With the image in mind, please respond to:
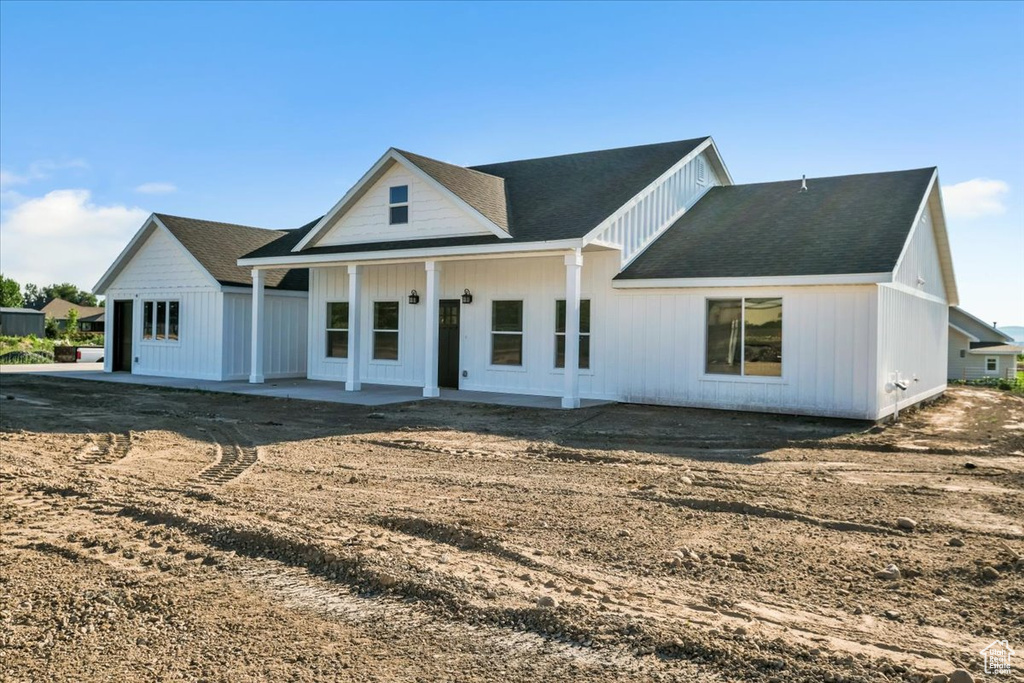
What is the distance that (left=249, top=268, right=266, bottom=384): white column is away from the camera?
1886cm

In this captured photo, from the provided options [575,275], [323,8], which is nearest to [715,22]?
[575,275]

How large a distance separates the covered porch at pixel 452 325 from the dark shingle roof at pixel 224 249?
66.4 inches

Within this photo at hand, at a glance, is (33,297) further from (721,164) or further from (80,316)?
(721,164)

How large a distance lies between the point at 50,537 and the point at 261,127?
16387 mm

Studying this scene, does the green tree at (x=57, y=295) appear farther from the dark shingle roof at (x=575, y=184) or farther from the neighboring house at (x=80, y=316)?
the dark shingle roof at (x=575, y=184)

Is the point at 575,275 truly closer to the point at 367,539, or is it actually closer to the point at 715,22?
the point at 715,22

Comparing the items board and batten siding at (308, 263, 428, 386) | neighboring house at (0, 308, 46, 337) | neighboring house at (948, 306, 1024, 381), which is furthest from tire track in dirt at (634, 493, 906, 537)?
neighboring house at (0, 308, 46, 337)

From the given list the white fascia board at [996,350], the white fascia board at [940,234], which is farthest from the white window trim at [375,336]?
the white fascia board at [996,350]

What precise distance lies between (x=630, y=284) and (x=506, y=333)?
10.7 ft

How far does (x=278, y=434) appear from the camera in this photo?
1120 cm

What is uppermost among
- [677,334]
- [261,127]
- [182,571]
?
[261,127]

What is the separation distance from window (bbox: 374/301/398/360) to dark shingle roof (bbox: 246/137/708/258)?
1904 millimetres

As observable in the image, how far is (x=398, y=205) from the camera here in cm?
1705

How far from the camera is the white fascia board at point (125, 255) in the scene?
849 inches
